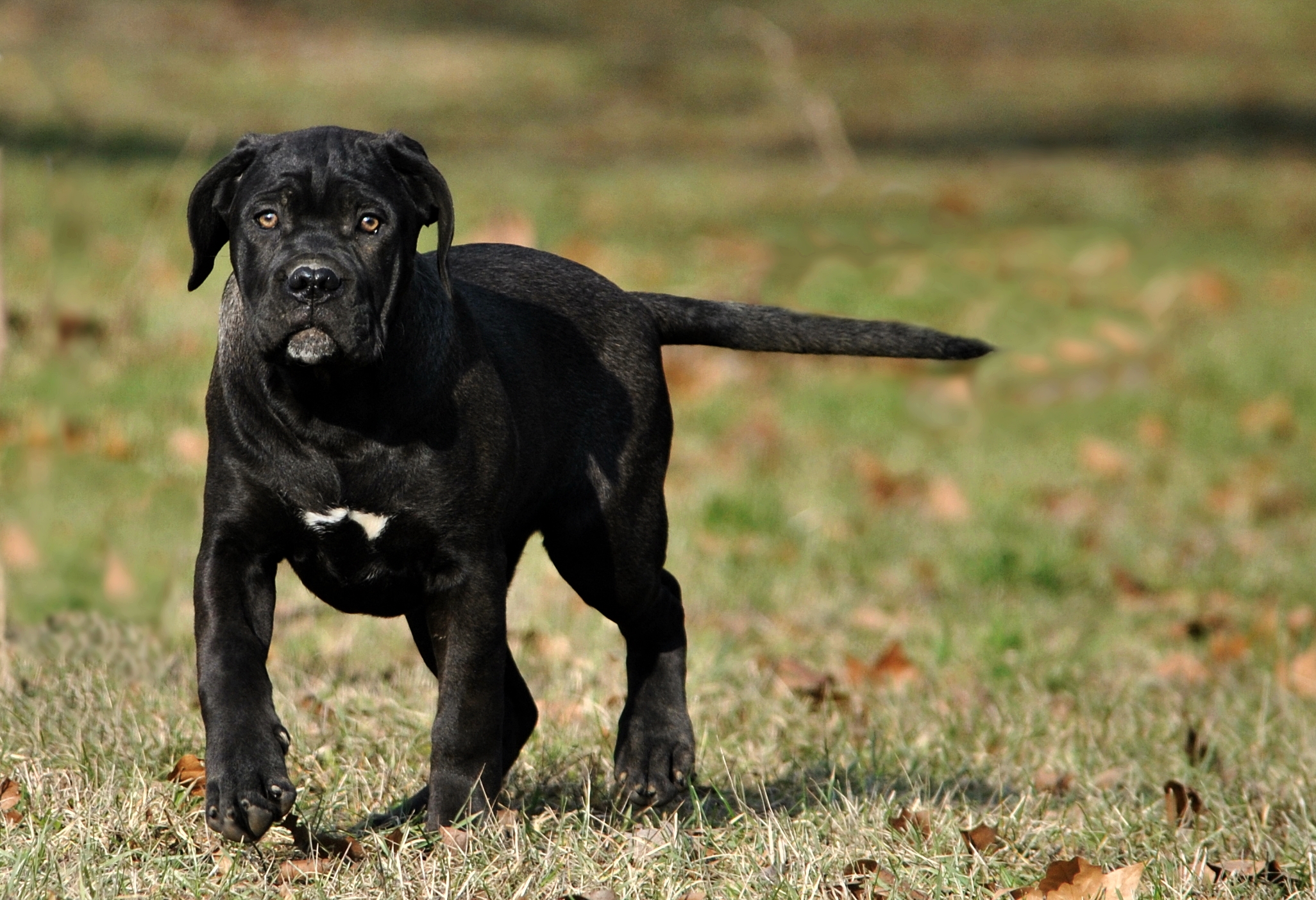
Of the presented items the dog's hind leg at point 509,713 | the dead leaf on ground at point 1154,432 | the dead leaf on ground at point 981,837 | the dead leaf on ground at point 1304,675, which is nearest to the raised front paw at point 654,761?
the dog's hind leg at point 509,713

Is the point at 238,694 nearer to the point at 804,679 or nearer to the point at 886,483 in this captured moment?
the point at 804,679

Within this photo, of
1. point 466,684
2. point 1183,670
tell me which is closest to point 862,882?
point 466,684

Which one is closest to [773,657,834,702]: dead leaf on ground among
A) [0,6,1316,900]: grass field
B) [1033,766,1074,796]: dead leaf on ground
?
[0,6,1316,900]: grass field

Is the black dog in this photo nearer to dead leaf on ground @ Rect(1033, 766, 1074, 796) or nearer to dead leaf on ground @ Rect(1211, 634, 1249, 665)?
dead leaf on ground @ Rect(1033, 766, 1074, 796)

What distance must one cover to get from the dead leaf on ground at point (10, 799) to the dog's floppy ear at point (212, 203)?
1.14 m

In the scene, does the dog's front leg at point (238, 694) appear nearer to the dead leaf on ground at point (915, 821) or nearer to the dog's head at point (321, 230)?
the dog's head at point (321, 230)

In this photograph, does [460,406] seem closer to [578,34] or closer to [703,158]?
[703,158]

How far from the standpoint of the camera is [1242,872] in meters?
3.47

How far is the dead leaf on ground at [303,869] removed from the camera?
3137 mm

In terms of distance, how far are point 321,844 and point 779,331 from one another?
1722 mm

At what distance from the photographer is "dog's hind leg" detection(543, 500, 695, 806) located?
3848 mm

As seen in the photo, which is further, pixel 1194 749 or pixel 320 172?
pixel 1194 749

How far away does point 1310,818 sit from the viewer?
157 inches

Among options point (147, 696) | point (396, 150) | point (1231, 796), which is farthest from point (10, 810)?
point (1231, 796)
